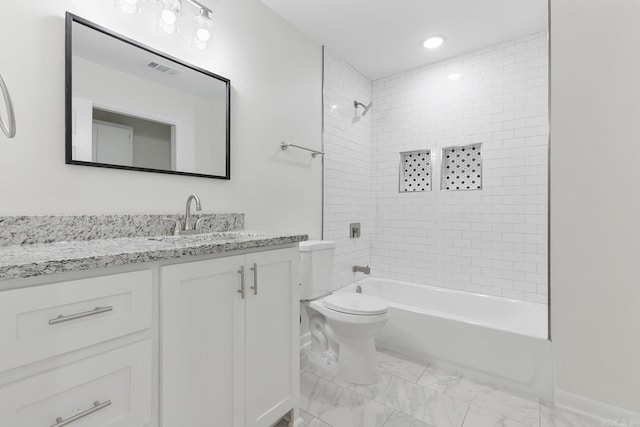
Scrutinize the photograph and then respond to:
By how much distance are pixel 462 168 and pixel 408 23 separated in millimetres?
1359

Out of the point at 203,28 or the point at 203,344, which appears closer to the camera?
the point at 203,344

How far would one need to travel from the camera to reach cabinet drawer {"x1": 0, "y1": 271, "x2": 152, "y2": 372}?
726 millimetres

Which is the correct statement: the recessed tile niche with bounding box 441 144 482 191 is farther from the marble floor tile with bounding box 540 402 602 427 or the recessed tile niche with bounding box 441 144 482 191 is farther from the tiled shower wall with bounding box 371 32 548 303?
the marble floor tile with bounding box 540 402 602 427

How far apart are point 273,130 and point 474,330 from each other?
6.48ft

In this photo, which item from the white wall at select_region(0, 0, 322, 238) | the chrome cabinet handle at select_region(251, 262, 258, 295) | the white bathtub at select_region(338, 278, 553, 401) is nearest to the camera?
the white wall at select_region(0, 0, 322, 238)

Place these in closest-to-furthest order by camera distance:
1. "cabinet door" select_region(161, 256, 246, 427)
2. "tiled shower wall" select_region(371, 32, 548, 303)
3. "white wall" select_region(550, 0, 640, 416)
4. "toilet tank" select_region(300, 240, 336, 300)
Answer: "cabinet door" select_region(161, 256, 246, 427) < "white wall" select_region(550, 0, 640, 416) < "toilet tank" select_region(300, 240, 336, 300) < "tiled shower wall" select_region(371, 32, 548, 303)

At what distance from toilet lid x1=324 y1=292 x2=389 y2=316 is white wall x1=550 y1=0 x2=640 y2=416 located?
1.00m

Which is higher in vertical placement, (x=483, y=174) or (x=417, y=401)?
(x=483, y=174)

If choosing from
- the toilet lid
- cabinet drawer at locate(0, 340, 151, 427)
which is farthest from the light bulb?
the toilet lid

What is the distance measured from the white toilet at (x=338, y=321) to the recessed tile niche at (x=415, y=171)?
1.34 meters

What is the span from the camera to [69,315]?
81 cm

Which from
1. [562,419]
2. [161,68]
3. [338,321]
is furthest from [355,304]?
Result: [161,68]

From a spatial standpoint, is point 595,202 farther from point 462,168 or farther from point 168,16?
point 168,16

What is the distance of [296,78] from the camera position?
242 cm
